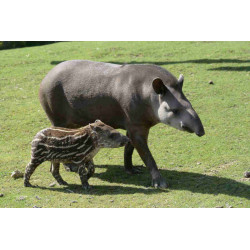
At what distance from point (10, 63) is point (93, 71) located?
28.7 ft

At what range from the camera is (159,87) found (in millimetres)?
8078

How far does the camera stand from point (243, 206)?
24.3ft

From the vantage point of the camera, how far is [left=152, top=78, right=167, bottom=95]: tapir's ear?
8.02m

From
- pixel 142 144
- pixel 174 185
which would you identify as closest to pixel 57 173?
pixel 142 144

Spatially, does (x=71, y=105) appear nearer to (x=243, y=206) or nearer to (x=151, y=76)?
(x=151, y=76)

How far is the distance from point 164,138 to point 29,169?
3698 millimetres

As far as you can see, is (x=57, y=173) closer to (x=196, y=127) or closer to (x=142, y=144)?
(x=142, y=144)

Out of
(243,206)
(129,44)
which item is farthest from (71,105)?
(129,44)

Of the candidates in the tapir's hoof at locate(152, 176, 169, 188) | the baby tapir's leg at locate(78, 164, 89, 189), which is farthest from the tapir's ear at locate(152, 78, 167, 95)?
the baby tapir's leg at locate(78, 164, 89, 189)

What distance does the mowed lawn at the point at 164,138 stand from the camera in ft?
26.1

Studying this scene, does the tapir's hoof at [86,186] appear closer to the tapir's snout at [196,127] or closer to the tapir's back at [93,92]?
the tapir's back at [93,92]

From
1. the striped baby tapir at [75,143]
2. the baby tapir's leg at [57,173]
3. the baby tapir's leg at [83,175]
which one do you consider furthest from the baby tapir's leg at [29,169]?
the baby tapir's leg at [83,175]

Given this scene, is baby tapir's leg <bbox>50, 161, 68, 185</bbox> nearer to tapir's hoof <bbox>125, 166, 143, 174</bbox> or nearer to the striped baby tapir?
the striped baby tapir

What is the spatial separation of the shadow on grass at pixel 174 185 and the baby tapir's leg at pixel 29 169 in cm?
51
